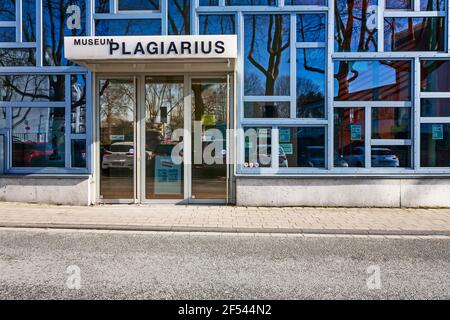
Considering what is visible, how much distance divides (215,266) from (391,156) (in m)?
6.16

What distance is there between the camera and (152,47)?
8.52m

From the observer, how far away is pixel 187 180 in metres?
Result: 10.0

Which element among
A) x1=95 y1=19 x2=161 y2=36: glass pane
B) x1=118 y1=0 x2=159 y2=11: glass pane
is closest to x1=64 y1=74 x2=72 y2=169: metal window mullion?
x1=95 y1=19 x2=161 y2=36: glass pane

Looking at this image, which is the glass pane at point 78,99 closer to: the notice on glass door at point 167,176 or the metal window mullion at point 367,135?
the notice on glass door at point 167,176

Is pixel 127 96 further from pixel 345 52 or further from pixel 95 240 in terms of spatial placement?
pixel 345 52

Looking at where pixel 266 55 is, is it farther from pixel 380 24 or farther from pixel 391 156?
pixel 391 156

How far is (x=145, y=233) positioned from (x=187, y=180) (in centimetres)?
293

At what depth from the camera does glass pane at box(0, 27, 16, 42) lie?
10.1 meters

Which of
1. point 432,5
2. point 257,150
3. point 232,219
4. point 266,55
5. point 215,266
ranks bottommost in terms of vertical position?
point 215,266

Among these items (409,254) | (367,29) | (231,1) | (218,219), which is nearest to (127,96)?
(231,1)

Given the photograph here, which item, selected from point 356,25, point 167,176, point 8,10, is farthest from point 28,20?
point 356,25

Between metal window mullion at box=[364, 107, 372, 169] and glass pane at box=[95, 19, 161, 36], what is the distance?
5135 millimetres

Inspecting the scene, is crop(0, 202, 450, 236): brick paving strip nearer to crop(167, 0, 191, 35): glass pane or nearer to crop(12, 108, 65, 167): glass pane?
crop(12, 108, 65, 167): glass pane

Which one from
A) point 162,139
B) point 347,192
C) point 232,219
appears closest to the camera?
point 232,219
